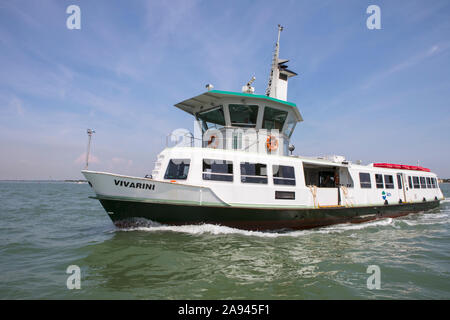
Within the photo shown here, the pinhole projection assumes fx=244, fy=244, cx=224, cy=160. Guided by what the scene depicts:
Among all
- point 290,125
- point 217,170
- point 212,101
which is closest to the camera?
point 217,170

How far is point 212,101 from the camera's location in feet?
34.6

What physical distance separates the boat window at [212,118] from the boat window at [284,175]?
3192 mm

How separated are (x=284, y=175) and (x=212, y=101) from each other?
4.37 meters

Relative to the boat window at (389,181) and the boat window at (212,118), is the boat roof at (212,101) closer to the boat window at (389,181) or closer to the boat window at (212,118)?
the boat window at (212,118)

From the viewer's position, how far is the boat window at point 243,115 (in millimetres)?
10477

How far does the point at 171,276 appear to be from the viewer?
16.4ft

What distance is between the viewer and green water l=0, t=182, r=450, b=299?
4.46 metres

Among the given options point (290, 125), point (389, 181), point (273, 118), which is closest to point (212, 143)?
point (273, 118)

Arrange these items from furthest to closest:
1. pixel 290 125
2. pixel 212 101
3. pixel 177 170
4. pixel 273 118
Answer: pixel 290 125 → pixel 273 118 → pixel 212 101 → pixel 177 170

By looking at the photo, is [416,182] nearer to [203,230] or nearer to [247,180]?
[247,180]

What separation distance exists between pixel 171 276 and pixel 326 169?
10178mm

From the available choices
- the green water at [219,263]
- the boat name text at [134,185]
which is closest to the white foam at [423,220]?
the green water at [219,263]

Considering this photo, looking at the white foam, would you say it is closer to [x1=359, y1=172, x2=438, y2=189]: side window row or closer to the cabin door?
the cabin door

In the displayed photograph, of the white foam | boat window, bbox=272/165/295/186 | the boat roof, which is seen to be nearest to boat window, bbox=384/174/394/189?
the white foam
